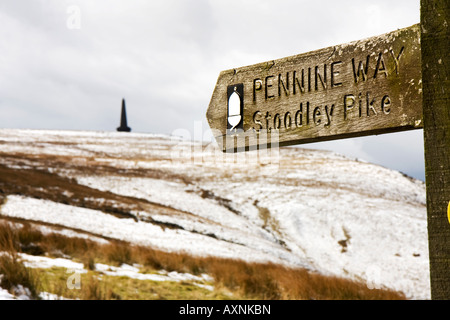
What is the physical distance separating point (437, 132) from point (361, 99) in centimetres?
42

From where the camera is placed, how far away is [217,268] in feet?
33.7

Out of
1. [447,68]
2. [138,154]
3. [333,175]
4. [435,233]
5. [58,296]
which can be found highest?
[138,154]

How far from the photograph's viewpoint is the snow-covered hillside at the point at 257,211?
15281 mm

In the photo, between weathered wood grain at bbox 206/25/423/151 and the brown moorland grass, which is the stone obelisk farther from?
weathered wood grain at bbox 206/25/423/151

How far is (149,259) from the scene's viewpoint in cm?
1017

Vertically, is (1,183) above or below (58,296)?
above

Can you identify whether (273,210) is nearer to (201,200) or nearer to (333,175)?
(201,200)

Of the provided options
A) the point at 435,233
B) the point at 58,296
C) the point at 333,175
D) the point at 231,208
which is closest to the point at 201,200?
the point at 231,208

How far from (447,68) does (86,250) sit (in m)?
9.50

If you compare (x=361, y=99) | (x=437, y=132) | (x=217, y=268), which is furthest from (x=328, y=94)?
(x=217, y=268)

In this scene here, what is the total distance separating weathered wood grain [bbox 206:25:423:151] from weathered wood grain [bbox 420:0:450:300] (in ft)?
0.37

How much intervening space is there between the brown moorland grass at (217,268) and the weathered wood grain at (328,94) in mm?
7025

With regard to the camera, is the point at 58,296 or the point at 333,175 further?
the point at 333,175

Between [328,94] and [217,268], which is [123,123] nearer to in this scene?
[217,268]
